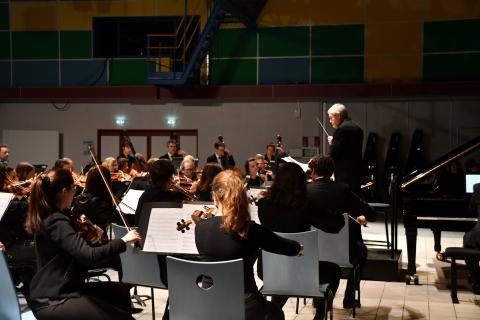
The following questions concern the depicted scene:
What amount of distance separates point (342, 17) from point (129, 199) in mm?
9441

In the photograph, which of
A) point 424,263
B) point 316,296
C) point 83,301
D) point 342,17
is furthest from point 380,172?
point 83,301

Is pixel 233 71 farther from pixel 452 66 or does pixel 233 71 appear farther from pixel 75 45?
pixel 452 66

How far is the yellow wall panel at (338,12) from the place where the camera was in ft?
46.1

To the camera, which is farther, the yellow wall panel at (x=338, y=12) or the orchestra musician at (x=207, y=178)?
the yellow wall panel at (x=338, y=12)

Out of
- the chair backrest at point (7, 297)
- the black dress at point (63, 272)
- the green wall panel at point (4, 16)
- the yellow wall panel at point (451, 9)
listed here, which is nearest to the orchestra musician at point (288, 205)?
the black dress at point (63, 272)

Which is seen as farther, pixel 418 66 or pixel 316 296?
pixel 418 66

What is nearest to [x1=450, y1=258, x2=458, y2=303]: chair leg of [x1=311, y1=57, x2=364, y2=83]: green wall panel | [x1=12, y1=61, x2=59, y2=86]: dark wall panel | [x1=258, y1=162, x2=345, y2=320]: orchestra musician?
[x1=258, y1=162, x2=345, y2=320]: orchestra musician

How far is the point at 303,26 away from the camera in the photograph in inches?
566

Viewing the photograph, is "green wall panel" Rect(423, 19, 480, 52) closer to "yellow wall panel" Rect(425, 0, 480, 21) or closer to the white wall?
"yellow wall panel" Rect(425, 0, 480, 21)

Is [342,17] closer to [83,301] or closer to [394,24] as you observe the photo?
[394,24]

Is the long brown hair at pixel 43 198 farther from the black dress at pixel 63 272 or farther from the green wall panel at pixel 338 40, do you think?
the green wall panel at pixel 338 40

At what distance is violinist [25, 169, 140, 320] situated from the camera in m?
3.37

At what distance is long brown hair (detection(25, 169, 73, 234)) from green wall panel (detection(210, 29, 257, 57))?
11.4 meters

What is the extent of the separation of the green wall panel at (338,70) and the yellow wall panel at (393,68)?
8.0 inches
